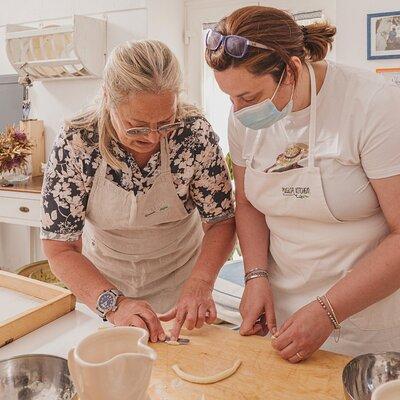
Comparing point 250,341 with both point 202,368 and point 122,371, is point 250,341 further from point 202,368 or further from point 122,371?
point 122,371

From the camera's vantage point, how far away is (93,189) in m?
1.34

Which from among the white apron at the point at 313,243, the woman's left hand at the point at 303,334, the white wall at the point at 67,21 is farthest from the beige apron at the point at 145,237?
the white wall at the point at 67,21

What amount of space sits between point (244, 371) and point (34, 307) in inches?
20.8

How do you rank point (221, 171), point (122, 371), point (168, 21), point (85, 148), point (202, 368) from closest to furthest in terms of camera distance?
1. point (122, 371)
2. point (202, 368)
3. point (85, 148)
4. point (221, 171)
5. point (168, 21)

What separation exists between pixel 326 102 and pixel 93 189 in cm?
63

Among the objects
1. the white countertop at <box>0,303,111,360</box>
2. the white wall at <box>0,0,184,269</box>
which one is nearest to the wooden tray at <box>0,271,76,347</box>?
the white countertop at <box>0,303,111,360</box>

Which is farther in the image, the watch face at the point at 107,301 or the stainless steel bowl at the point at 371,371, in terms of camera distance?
the watch face at the point at 107,301

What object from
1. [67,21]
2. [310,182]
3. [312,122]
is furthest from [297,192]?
[67,21]

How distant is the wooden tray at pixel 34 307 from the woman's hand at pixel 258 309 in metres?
0.43

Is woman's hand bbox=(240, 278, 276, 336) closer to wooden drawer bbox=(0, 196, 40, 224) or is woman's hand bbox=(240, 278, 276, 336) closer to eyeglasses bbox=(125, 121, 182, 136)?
eyeglasses bbox=(125, 121, 182, 136)

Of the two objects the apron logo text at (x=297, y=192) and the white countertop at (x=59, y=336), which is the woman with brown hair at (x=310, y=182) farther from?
the white countertop at (x=59, y=336)

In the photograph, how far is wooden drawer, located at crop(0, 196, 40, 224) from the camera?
3.11m

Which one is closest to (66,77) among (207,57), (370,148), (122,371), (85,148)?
(85,148)

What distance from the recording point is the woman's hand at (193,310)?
3.82 ft
